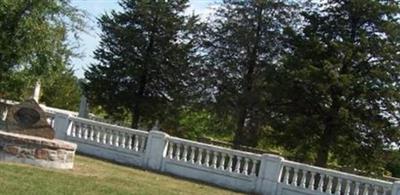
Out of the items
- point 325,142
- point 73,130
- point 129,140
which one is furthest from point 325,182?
point 73,130

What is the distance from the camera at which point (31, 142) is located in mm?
14297

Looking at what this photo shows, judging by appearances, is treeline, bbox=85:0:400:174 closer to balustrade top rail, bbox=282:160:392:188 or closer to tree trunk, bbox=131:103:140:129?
tree trunk, bbox=131:103:140:129

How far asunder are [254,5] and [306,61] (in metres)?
4.54

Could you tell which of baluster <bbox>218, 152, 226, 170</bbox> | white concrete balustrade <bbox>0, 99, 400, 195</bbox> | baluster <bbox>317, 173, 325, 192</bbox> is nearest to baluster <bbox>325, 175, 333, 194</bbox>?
white concrete balustrade <bbox>0, 99, 400, 195</bbox>

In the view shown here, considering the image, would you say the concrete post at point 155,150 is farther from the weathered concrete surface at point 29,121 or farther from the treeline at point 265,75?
the treeline at point 265,75

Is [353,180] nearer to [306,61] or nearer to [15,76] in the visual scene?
[306,61]

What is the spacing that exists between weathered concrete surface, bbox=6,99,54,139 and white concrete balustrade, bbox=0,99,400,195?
14.1 feet

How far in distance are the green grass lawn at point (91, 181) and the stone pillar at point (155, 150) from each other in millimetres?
854

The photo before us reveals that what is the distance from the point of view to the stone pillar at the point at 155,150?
18.5 meters

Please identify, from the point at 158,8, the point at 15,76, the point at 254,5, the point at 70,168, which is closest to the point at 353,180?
the point at 70,168

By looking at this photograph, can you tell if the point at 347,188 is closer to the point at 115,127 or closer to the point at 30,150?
the point at 30,150

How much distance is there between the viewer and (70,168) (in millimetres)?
14859

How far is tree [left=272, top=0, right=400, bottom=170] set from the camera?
23828mm

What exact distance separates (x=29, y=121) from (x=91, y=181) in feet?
8.92
